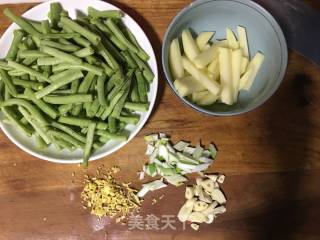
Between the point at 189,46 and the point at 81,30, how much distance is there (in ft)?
0.83

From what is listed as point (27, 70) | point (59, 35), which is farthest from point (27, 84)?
point (59, 35)

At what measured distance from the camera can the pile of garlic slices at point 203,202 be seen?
42.8 inches

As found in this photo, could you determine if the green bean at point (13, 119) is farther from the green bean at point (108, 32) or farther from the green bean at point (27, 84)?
the green bean at point (108, 32)

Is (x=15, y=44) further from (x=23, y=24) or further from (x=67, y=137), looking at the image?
(x=67, y=137)

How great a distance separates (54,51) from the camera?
961mm

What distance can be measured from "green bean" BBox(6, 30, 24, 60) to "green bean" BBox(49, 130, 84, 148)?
205mm

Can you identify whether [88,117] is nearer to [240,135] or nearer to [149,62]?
[149,62]

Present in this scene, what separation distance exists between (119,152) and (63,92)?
215 mm

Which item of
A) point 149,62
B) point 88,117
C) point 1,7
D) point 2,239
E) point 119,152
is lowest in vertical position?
point 2,239

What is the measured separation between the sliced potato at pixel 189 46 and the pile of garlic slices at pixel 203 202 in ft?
0.99

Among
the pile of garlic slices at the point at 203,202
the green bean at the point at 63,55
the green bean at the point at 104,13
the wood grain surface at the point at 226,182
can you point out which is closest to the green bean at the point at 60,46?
the green bean at the point at 63,55

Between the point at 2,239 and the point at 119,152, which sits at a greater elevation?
the point at 119,152

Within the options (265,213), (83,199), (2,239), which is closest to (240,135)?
(265,213)

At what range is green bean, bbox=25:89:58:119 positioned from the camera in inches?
39.0
